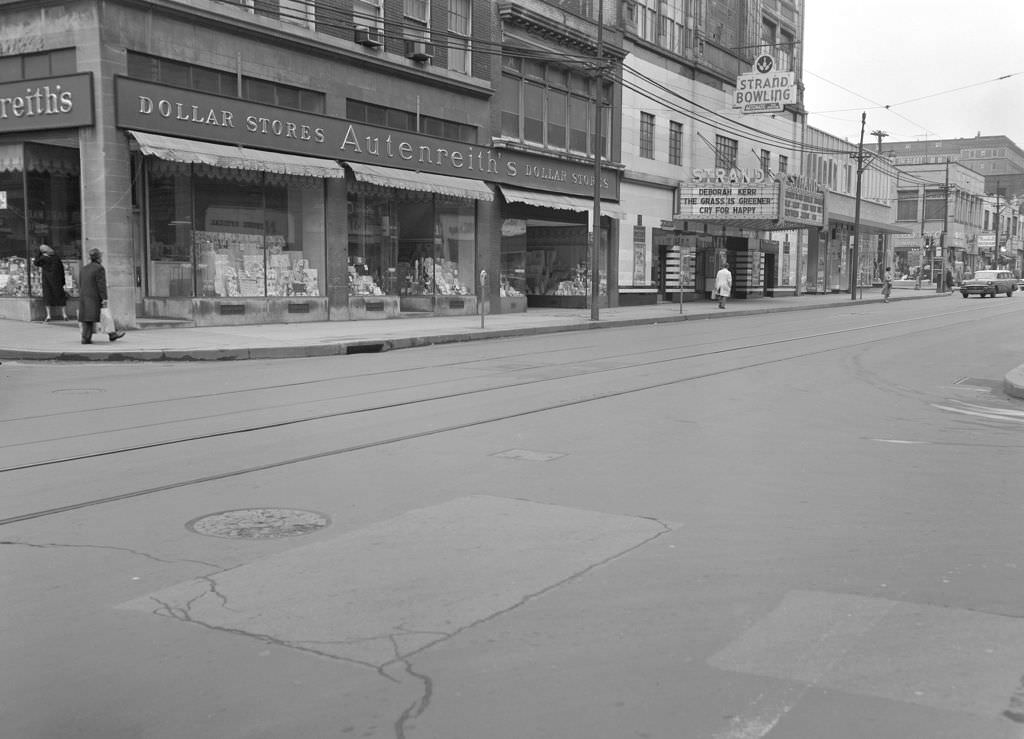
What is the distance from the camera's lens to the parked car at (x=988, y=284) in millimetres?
56469

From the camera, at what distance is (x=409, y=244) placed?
28.2 meters

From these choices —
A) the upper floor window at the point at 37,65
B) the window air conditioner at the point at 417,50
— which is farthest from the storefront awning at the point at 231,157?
the window air conditioner at the point at 417,50

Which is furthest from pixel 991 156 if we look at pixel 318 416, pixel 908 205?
pixel 318 416

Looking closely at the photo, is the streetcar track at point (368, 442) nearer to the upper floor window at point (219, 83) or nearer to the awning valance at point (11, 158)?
the upper floor window at point (219, 83)

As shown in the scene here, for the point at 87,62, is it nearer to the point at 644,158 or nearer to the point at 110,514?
the point at 110,514

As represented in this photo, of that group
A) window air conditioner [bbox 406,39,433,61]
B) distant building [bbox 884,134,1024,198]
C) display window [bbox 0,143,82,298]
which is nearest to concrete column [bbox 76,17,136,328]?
display window [bbox 0,143,82,298]

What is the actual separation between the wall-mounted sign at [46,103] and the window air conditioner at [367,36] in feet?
25.4

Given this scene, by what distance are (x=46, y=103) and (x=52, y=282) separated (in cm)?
383

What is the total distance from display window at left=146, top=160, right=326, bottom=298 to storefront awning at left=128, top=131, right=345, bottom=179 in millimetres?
583

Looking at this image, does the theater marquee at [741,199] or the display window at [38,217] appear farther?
the theater marquee at [741,199]

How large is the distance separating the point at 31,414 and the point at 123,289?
34.1 feet

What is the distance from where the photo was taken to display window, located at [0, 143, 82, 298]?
69.1ft

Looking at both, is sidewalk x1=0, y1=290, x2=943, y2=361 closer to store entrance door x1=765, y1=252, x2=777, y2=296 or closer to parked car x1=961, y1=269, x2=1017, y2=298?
store entrance door x1=765, y1=252, x2=777, y2=296

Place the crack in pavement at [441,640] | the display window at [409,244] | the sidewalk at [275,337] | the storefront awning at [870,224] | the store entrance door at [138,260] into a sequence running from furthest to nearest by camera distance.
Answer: the storefront awning at [870,224] < the display window at [409,244] < the store entrance door at [138,260] < the sidewalk at [275,337] < the crack in pavement at [441,640]
